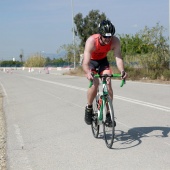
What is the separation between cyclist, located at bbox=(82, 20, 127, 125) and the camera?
604cm

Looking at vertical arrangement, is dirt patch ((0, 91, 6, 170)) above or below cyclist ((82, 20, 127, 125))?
below

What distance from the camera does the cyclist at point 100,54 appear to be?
604cm

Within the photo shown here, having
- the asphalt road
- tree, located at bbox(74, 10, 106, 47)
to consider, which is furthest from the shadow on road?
tree, located at bbox(74, 10, 106, 47)

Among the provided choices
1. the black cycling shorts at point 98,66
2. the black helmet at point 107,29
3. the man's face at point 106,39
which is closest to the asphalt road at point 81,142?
the black cycling shorts at point 98,66

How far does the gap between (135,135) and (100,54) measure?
A: 170 centimetres

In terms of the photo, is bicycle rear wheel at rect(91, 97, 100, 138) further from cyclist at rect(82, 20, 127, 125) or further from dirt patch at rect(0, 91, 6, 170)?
dirt patch at rect(0, 91, 6, 170)

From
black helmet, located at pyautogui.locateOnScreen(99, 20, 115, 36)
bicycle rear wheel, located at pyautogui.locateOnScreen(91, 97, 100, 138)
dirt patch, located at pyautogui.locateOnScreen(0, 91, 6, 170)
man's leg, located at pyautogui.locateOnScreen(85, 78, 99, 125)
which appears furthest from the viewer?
bicycle rear wheel, located at pyautogui.locateOnScreen(91, 97, 100, 138)

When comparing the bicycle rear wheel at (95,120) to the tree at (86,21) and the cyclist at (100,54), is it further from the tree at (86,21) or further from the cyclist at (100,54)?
the tree at (86,21)

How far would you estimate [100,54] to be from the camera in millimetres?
6492

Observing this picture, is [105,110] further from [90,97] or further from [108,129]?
[90,97]

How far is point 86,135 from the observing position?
7285 mm

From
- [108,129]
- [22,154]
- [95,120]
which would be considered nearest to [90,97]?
[95,120]

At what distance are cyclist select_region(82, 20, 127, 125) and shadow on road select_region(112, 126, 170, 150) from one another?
58 cm

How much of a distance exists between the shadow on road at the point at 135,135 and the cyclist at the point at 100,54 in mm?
583
